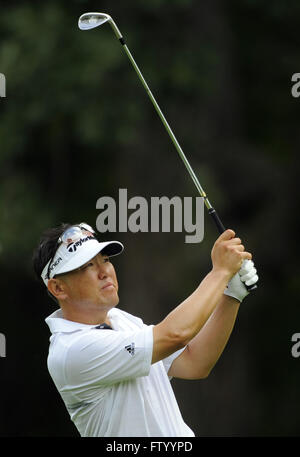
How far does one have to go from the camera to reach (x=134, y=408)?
164 inches

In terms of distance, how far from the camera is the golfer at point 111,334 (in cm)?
407

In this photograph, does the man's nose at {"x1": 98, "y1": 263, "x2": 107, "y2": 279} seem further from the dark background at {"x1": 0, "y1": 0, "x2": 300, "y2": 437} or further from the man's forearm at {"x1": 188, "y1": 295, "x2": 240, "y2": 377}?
the dark background at {"x1": 0, "y1": 0, "x2": 300, "y2": 437}

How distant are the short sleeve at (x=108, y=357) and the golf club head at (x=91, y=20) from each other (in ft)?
4.19

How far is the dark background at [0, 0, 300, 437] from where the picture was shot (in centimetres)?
1057

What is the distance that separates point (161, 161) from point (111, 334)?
743 cm

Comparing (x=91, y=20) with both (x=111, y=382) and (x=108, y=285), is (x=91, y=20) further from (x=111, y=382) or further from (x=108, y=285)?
(x=111, y=382)

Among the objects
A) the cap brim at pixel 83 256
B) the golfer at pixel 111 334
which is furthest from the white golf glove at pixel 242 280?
the cap brim at pixel 83 256

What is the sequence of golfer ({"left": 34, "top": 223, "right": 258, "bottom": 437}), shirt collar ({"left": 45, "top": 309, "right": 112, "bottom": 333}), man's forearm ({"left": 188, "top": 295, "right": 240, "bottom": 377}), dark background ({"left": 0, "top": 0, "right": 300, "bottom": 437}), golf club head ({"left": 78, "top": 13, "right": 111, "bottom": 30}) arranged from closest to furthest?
golfer ({"left": 34, "top": 223, "right": 258, "bottom": 437}), shirt collar ({"left": 45, "top": 309, "right": 112, "bottom": 333}), man's forearm ({"left": 188, "top": 295, "right": 240, "bottom": 377}), golf club head ({"left": 78, "top": 13, "right": 111, "bottom": 30}), dark background ({"left": 0, "top": 0, "right": 300, "bottom": 437})

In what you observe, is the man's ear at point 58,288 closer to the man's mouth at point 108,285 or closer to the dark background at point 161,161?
the man's mouth at point 108,285

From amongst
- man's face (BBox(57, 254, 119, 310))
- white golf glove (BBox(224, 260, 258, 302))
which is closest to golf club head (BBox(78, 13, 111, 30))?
man's face (BBox(57, 254, 119, 310))

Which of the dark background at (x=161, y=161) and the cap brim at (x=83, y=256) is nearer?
the cap brim at (x=83, y=256)

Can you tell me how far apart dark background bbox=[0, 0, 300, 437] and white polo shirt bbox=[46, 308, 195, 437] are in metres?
6.17

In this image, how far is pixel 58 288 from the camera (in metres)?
4.36

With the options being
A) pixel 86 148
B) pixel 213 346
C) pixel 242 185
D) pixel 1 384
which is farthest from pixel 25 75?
pixel 213 346
